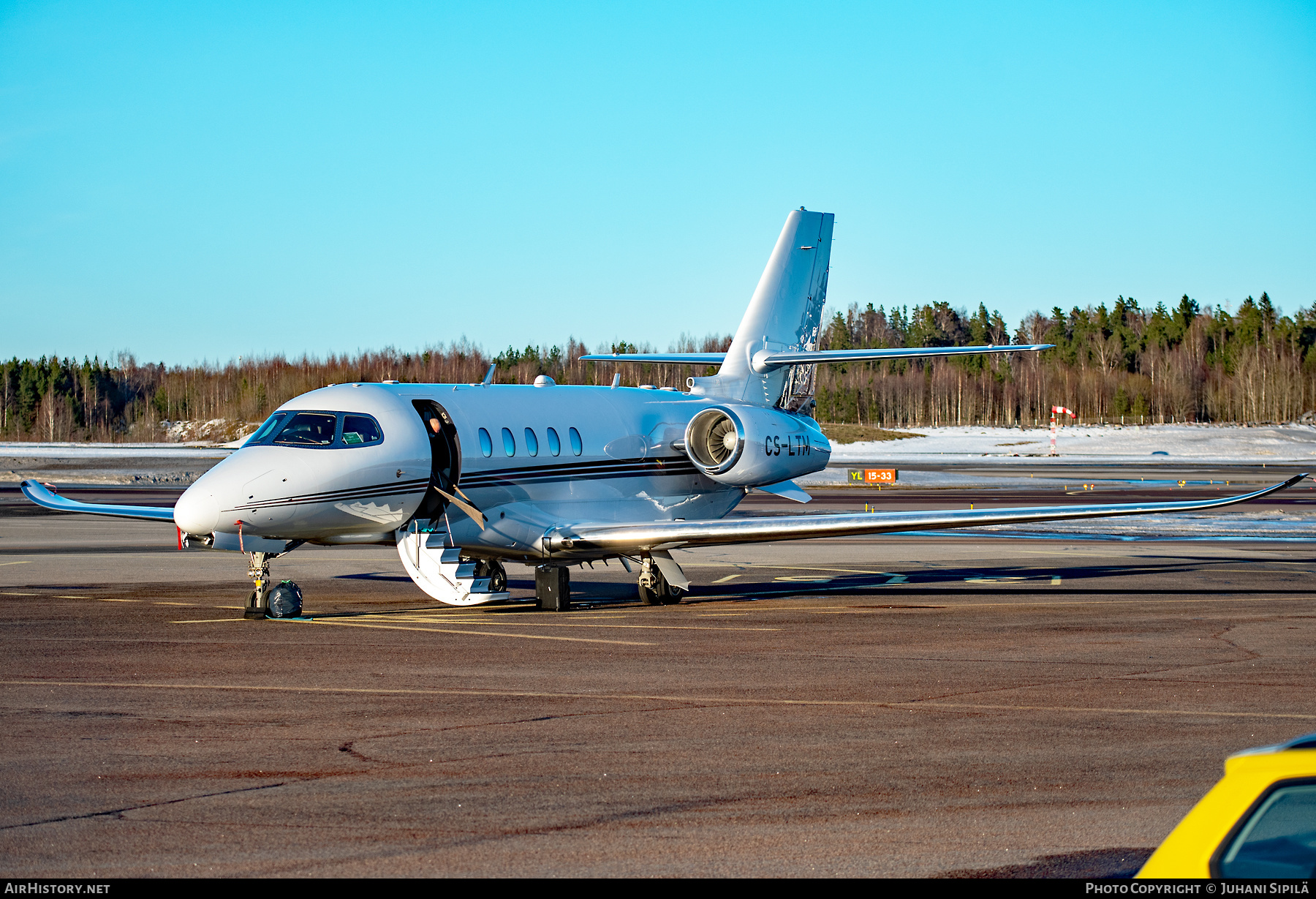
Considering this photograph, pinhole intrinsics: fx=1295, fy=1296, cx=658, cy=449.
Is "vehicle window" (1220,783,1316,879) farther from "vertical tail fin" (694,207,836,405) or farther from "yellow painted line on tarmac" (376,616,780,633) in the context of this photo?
"vertical tail fin" (694,207,836,405)

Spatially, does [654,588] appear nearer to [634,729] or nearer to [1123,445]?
[634,729]

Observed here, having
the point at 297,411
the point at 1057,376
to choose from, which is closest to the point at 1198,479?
the point at 297,411

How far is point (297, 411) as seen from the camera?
17.7 metres

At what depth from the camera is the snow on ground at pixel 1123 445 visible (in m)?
87.7

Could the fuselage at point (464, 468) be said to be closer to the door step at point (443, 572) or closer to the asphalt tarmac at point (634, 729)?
the door step at point (443, 572)

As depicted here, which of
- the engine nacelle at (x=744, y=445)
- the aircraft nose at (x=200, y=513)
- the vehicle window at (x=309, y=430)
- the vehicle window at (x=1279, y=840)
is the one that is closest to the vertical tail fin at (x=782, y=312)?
the engine nacelle at (x=744, y=445)

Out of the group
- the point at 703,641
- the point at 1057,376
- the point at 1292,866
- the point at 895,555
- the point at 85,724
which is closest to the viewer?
the point at 1292,866

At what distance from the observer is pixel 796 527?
1830 centimetres

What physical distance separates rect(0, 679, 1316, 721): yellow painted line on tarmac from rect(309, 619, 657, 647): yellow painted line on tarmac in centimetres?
340

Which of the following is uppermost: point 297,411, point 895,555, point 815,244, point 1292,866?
point 815,244

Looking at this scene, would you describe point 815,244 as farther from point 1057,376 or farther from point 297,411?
point 1057,376

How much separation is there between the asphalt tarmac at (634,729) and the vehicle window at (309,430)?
7.92ft

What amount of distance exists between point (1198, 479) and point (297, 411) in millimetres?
46471

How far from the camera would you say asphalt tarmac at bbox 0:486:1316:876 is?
22.9 ft
